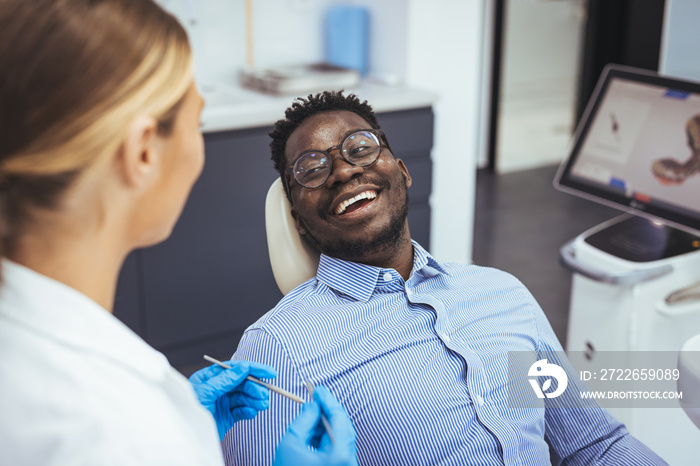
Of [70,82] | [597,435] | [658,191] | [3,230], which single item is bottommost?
[597,435]

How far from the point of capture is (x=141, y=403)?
2.15ft

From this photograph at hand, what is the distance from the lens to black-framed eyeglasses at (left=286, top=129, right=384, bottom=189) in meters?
1.38

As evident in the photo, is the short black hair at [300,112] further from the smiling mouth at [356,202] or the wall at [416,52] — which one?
the wall at [416,52]

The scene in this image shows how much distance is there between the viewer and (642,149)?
183cm

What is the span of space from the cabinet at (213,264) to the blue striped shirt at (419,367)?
1197 millimetres

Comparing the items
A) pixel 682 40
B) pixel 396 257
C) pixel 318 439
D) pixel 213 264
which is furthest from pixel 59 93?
pixel 213 264

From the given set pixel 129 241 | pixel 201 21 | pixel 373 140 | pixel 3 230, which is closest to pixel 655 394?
pixel 373 140

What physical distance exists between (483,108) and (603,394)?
10.4 feet

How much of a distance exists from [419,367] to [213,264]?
1477mm

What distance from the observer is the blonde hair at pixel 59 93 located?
0.62 m

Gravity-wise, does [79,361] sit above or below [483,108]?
above

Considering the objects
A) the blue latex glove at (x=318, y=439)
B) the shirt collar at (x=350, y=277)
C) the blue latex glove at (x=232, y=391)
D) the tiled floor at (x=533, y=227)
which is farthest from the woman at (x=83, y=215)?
the tiled floor at (x=533, y=227)

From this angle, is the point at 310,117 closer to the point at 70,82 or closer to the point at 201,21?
the point at 70,82

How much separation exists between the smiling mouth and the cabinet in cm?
114
